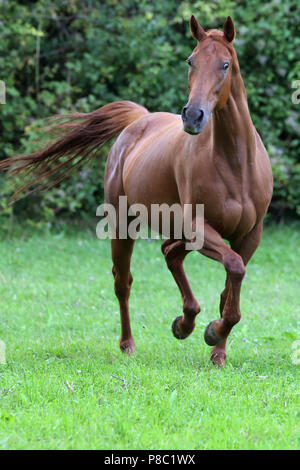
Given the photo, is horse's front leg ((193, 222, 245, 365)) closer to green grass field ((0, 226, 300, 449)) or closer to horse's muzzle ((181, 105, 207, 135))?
green grass field ((0, 226, 300, 449))

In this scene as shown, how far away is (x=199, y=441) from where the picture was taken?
3164mm

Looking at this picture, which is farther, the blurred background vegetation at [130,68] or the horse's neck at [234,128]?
the blurred background vegetation at [130,68]

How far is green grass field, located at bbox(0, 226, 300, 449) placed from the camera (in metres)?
3.28

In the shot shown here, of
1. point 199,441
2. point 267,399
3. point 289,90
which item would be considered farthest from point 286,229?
point 199,441

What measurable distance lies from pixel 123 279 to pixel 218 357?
3.65ft

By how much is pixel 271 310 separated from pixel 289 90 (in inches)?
188

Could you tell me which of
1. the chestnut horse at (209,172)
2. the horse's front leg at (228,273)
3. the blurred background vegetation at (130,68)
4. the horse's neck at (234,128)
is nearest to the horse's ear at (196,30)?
the chestnut horse at (209,172)

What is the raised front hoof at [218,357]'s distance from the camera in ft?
15.3

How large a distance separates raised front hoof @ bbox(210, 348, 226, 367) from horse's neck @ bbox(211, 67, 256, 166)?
1.28 metres

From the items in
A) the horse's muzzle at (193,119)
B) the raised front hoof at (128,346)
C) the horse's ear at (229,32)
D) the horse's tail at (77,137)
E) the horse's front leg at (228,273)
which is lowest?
the raised front hoof at (128,346)

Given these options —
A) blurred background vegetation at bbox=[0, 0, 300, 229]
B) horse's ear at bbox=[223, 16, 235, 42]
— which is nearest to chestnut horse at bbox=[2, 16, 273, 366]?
horse's ear at bbox=[223, 16, 235, 42]

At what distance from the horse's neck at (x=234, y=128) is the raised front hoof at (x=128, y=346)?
67.7 inches

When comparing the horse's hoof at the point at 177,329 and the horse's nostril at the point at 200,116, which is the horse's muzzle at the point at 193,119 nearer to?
the horse's nostril at the point at 200,116
